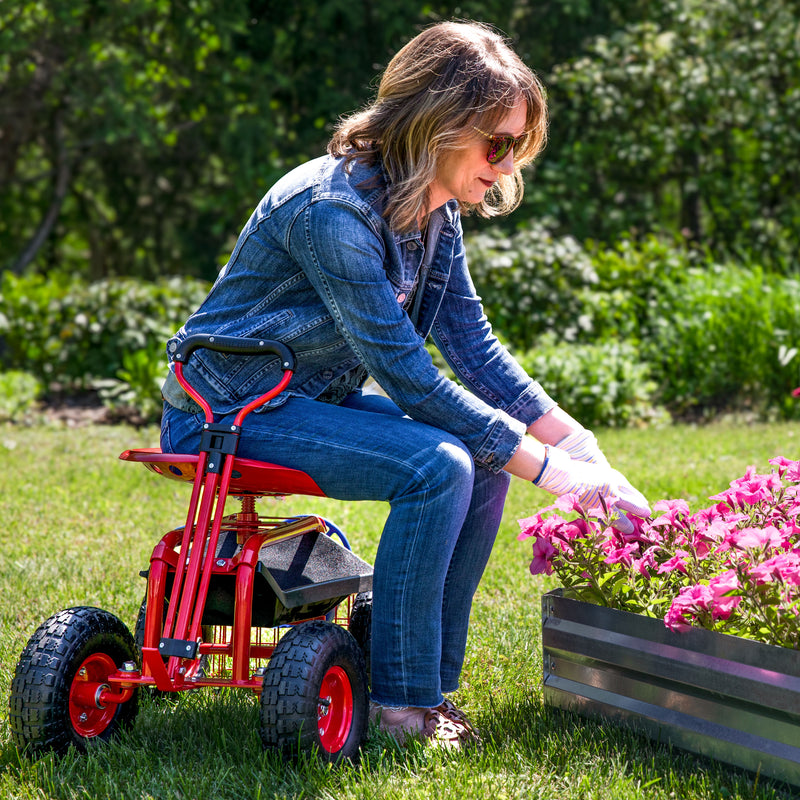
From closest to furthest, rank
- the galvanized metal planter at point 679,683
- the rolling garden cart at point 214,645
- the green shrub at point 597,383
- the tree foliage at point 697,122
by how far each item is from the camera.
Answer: the galvanized metal planter at point 679,683
the rolling garden cart at point 214,645
the green shrub at point 597,383
the tree foliage at point 697,122

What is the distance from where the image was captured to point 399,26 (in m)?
9.92

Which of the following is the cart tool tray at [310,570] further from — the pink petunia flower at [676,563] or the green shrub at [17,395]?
the green shrub at [17,395]

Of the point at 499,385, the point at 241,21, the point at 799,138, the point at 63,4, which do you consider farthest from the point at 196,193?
the point at 499,385

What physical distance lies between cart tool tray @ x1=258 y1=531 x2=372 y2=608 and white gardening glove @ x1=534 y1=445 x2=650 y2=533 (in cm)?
52

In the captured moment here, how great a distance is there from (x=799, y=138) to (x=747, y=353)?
10.9 ft

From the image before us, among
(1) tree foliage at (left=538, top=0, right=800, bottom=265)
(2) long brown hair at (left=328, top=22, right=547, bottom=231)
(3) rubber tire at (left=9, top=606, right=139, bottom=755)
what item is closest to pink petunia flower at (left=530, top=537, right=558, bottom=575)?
(2) long brown hair at (left=328, top=22, right=547, bottom=231)

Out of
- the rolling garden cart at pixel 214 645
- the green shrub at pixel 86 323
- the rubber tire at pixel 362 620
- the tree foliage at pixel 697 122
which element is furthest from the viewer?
the tree foliage at pixel 697 122

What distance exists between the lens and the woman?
2141 millimetres

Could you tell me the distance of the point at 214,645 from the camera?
7.70 ft

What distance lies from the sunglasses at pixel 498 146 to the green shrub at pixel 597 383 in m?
4.21

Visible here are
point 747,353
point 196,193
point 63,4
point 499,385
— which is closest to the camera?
point 499,385

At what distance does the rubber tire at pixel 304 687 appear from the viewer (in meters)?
2.00

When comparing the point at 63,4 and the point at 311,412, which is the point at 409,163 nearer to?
the point at 311,412

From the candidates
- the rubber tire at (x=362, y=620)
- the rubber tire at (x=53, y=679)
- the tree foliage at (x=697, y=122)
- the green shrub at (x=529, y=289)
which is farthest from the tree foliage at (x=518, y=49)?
the rubber tire at (x=53, y=679)
